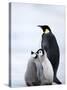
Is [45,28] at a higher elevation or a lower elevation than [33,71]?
higher

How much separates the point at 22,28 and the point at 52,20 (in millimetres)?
261

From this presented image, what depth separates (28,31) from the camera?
6.39ft

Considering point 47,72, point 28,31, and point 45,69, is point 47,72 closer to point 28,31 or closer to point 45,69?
point 45,69

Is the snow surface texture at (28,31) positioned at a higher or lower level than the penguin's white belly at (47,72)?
higher

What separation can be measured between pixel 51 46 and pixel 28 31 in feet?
0.75

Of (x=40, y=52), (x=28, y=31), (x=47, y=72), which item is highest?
(x=28, y=31)

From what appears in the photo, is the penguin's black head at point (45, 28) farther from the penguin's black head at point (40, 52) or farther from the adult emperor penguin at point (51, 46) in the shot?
the penguin's black head at point (40, 52)

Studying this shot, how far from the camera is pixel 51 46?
6.61 feet

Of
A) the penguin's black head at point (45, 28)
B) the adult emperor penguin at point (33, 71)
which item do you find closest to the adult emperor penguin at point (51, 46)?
the penguin's black head at point (45, 28)

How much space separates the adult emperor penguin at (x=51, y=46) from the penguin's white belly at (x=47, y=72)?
0.10 feet

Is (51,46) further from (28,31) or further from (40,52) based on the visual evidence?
(28,31)

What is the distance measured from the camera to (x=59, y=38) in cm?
203

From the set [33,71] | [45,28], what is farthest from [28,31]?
[33,71]

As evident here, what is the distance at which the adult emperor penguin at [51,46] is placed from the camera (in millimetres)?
1983
